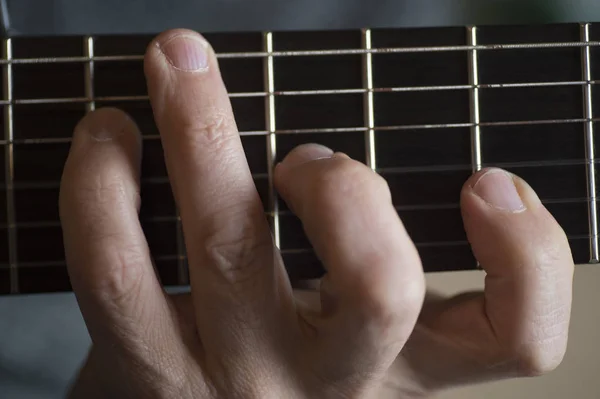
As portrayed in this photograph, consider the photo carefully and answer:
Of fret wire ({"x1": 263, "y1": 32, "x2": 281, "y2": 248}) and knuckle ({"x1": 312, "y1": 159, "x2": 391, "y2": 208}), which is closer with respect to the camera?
knuckle ({"x1": 312, "y1": 159, "x2": 391, "y2": 208})

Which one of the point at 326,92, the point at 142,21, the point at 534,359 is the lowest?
the point at 534,359

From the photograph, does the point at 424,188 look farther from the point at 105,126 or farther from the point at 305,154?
the point at 105,126

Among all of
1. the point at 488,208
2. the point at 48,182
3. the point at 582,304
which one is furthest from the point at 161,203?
the point at 582,304

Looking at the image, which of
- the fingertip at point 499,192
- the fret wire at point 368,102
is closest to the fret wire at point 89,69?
the fret wire at point 368,102

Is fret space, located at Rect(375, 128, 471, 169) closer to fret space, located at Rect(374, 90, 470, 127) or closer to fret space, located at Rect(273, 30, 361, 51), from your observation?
fret space, located at Rect(374, 90, 470, 127)

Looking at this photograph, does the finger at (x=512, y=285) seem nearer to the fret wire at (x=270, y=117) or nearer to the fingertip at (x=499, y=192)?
the fingertip at (x=499, y=192)

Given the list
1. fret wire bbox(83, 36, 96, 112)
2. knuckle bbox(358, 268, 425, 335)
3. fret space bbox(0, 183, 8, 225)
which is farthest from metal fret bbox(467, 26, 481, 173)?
fret space bbox(0, 183, 8, 225)

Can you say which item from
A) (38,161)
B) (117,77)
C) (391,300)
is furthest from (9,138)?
(391,300)
